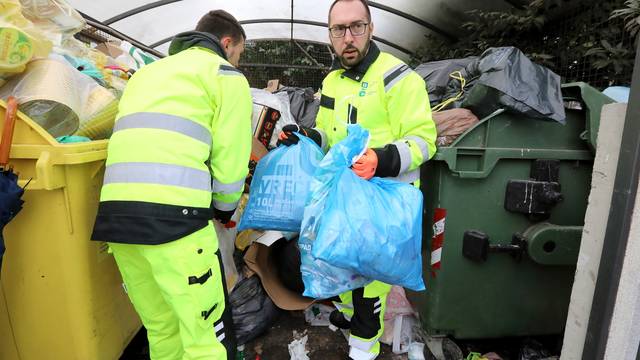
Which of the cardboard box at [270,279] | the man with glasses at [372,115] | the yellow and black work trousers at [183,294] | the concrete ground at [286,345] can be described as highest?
the man with glasses at [372,115]

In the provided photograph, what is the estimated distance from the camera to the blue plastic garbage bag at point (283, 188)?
1.74 metres

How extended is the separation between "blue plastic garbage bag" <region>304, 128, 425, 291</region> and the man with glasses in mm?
102

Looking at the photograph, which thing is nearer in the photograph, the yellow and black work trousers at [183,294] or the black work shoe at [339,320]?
the yellow and black work trousers at [183,294]

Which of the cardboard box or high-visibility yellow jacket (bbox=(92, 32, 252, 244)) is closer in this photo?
high-visibility yellow jacket (bbox=(92, 32, 252, 244))

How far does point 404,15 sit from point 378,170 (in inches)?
210

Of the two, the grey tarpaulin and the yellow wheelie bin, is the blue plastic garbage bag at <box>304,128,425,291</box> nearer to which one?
the grey tarpaulin

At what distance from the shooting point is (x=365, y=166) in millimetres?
1593

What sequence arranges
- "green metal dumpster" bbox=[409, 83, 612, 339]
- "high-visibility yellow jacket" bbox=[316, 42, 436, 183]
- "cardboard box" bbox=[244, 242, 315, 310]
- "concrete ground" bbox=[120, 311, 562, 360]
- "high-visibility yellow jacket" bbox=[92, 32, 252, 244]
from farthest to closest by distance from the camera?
"cardboard box" bbox=[244, 242, 315, 310], "concrete ground" bbox=[120, 311, 562, 360], "green metal dumpster" bbox=[409, 83, 612, 339], "high-visibility yellow jacket" bbox=[316, 42, 436, 183], "high-visibility yellow jacket" bbox=[92, 32, 252, 244]

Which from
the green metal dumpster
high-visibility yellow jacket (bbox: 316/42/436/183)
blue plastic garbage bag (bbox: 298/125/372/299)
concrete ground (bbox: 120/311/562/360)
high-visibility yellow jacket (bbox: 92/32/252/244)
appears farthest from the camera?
concrete ground (bbox: 120/311/562/360)

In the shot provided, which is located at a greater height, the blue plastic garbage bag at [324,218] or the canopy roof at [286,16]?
the canopy roof at [286,16]

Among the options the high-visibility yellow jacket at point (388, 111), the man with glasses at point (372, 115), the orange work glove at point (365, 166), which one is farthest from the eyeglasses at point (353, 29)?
the orange work glove at point (365, 166)

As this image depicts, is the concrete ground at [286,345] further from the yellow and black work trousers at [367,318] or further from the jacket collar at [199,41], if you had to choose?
the jacket collar at [199,41]

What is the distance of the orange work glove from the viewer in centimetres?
159

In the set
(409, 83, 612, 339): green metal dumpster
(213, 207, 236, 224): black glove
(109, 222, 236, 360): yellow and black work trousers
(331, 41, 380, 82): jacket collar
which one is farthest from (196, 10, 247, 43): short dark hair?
(409, 83, 612, 339): green metal dumpster
